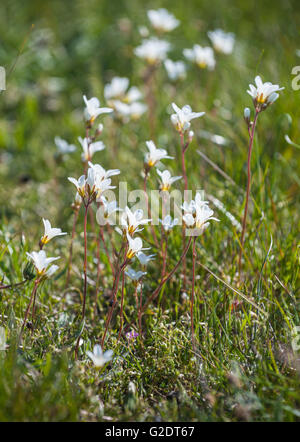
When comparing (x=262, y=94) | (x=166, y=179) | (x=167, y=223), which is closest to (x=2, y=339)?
(x=167, y=223)

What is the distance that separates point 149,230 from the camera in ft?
7.58

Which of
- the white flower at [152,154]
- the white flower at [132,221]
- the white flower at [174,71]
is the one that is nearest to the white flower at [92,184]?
the white flower at [132,221]

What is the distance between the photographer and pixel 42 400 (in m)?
1.36

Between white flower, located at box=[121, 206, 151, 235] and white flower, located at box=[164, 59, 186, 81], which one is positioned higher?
white flower, located at box=[164, 59, 186, 81]

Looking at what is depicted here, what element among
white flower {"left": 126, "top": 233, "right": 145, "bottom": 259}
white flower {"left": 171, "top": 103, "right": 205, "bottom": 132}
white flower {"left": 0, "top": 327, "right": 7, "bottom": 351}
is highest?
white flower {"left": 171, "top": 103, "right": 205, "bottom": 132}

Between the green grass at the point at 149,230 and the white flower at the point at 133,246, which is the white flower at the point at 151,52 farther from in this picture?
the white flower at the point at 133,246

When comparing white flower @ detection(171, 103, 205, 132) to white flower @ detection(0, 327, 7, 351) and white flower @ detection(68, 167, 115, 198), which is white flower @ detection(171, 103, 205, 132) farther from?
white flower @ detection(0, 327, 7, 351)

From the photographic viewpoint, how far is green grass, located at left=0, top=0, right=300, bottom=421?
152 centimetres

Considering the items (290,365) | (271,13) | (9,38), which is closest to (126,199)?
(290,365)

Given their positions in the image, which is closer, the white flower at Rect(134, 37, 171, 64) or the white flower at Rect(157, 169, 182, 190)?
the white flower at Rect(157, 169, 182, 190)

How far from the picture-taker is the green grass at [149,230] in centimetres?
152

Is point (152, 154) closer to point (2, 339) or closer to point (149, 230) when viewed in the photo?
point (149, 230)

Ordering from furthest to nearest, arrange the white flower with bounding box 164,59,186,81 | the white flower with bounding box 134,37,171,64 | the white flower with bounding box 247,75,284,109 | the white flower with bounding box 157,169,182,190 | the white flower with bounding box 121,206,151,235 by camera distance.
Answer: the white flower with bounding box 134,37,171,64 < the white flower with bounding box 164,59,186,81 < the white flower with bounding box 157,169,182,190 < the white flower with bounding box 247,75,284,109 < the white flower with bounding box 121,206,151,235

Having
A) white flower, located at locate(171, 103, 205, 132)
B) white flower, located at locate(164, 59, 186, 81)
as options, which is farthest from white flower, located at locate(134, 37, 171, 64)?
white flower, located at locate(171, 103, 205, 132)
